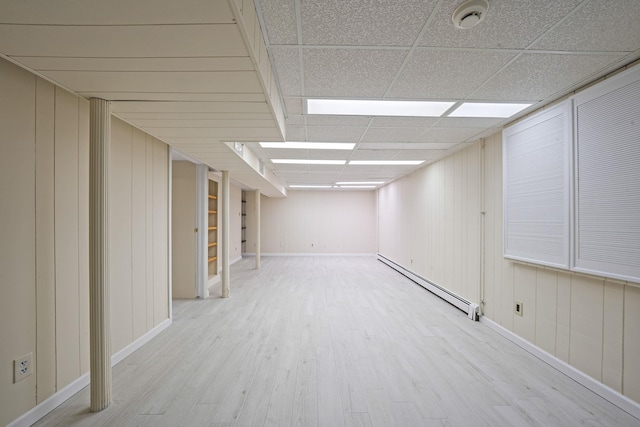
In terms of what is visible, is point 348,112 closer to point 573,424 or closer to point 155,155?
point 155,155

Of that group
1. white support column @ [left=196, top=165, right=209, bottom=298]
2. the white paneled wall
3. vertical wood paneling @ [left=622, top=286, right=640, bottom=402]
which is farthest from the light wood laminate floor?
white support column @ [left=196, top=165, right=209, bottom=298]

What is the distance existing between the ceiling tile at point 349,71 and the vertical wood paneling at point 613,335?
92.9 inches

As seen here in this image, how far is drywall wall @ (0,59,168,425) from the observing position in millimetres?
1708

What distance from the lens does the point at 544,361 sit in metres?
2.71

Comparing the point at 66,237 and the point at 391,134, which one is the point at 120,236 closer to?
the point at 66,237

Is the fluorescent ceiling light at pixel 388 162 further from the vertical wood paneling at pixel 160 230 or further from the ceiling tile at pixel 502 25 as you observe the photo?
the ceiling tile at pixel 502 25

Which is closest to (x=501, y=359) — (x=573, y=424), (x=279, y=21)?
(x=573, y=424)

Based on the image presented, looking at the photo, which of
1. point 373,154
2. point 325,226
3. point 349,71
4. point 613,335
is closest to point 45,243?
point 349,71

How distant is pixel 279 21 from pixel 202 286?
14.8ft

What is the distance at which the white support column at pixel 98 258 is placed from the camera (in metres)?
1.98

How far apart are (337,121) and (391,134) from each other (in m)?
0.85

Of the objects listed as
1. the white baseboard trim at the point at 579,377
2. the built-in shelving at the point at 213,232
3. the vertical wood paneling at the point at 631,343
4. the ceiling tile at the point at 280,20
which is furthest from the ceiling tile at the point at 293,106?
the built-in shelving at the point at 213,232

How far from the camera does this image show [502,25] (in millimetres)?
1591

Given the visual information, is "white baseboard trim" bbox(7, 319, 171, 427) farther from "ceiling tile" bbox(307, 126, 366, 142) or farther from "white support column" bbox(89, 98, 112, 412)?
"ceiling tile" bbox(307, 126, 366, 142)
